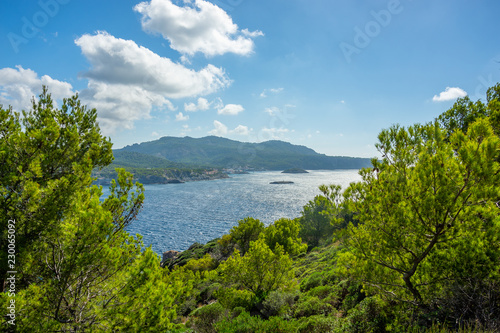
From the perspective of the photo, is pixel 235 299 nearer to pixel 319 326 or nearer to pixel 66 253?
pixel 319 326

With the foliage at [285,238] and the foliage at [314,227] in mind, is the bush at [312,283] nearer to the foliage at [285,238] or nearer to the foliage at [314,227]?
the foliage at [285,238]

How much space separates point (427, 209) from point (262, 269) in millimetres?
14351

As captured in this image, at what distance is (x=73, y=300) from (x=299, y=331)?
942cm

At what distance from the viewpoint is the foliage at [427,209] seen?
5012 millimetres

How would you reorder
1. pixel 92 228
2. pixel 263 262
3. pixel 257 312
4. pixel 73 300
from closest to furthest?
pixel 92 228
pixel 73 300
pixel 257 312
pixel 263 262

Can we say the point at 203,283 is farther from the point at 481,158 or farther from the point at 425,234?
the point at 481,158

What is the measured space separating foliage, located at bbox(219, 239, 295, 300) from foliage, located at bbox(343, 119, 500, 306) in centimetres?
1033

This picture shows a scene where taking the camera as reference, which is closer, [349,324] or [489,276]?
[489,276]

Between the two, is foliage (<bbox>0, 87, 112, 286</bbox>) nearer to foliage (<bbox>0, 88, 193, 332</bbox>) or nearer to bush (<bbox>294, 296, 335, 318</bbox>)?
foliage (<bbox>0, 88, 193, 332</bbox>)

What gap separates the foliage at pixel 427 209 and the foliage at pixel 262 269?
1033 cm

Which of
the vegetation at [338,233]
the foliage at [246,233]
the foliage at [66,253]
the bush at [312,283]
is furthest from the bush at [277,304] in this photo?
the foliage at [246,233]

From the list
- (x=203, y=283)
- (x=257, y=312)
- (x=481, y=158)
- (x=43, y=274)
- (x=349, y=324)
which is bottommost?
(x=203, y=283)

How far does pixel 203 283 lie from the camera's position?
101ft

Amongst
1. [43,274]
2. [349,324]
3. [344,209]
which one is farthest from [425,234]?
[43,274]
